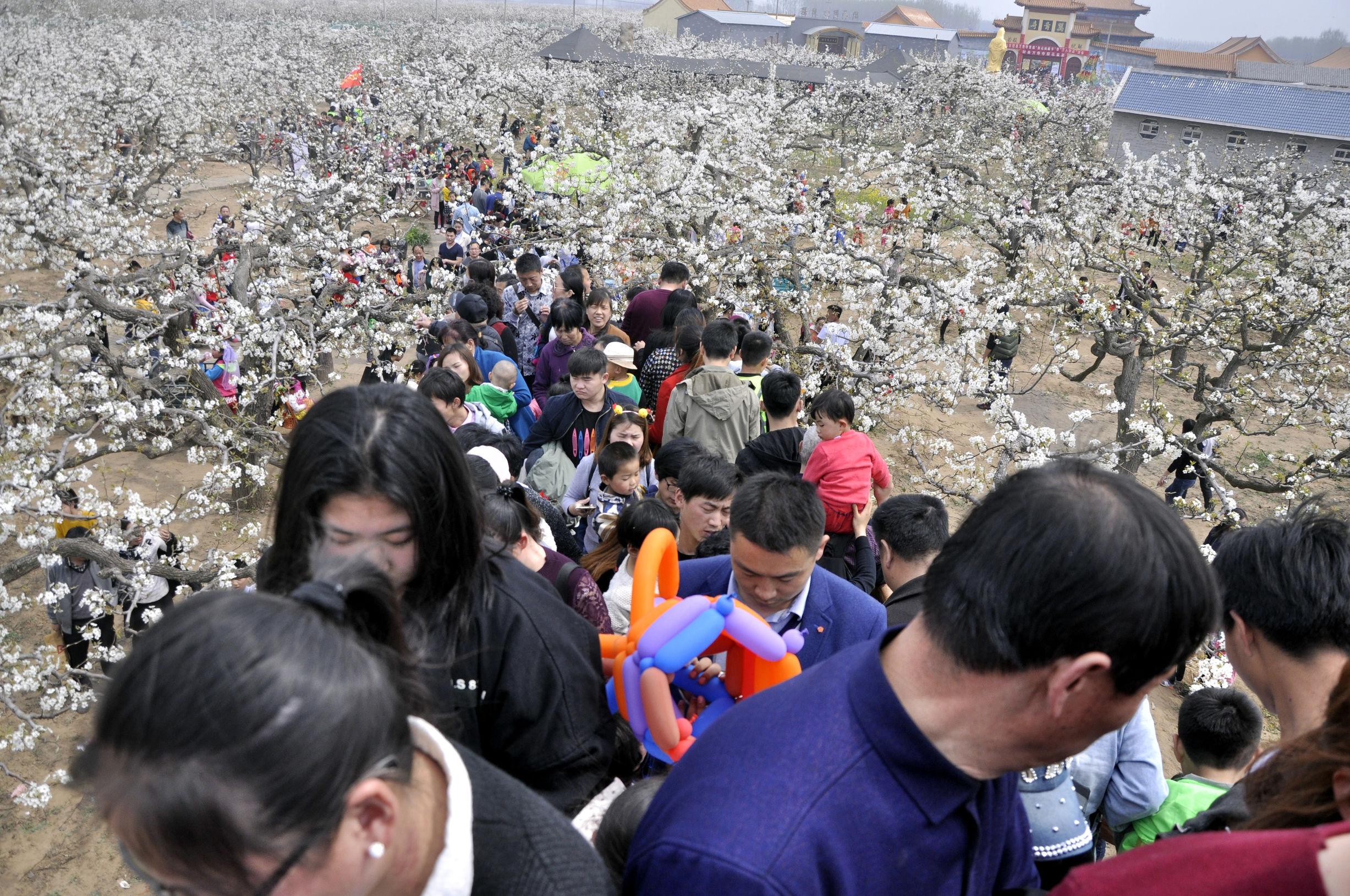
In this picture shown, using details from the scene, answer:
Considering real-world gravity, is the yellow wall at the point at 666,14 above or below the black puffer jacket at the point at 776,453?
above

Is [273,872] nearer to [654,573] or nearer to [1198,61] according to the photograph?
[654,573]

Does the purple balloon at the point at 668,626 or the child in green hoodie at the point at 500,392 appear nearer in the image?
the purple balloon at the point at 668,626

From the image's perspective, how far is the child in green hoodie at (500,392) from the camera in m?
5.39

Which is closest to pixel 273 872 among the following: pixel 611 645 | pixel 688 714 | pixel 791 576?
pixel 611 645

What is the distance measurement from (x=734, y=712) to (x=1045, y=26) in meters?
75.9

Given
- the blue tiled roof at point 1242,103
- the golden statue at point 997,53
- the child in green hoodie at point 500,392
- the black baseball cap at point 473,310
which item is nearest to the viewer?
the child in green hoodie at point 500,392

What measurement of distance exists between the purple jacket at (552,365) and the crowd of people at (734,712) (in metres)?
3.49

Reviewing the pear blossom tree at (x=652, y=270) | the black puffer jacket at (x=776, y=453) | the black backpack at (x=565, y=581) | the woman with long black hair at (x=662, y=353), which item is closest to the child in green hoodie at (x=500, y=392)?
the woman with long black hair at (x=662, y=353)

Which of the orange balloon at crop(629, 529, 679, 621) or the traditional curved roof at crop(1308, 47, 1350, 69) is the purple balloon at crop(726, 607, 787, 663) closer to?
the orange balloon at crop(629, 529, 679, 621)

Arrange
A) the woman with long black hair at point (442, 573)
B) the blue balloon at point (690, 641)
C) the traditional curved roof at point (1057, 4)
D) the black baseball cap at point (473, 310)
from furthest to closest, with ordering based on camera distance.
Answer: the traditional curved roof at point (1057, 4)
the black baseball cap at point (473, 310)
the blue balloon at point (690, 641)
the woman with long black hair at point (442, 573)

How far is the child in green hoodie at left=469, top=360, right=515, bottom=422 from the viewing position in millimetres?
5391

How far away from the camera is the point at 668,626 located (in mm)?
1898

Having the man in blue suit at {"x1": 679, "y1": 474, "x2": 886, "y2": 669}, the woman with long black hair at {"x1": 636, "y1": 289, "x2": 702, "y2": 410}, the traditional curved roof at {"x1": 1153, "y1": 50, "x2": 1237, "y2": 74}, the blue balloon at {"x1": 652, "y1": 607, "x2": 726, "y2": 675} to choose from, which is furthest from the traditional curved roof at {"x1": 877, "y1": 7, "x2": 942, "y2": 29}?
the blue balloon at {"x1": 652, "y1": 607, "x2": 726, "y2": 675}

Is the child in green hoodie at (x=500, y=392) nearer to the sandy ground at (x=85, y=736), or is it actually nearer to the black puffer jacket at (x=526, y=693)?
the sandy ground at (x=85, y=736)
